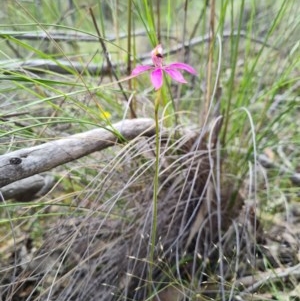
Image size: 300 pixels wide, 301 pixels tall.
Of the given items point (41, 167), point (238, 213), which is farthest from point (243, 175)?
point (41, 167)

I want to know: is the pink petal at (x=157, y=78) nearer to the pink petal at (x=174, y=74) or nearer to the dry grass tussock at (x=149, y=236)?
the pink petal at (x=174, y=74)

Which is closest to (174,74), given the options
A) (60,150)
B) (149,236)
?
(60,150)

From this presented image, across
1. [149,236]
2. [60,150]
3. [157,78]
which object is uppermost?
[157,78]

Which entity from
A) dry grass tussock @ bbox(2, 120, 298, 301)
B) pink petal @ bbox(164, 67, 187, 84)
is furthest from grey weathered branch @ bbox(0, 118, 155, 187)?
pink petal @ bbox(164, 67, 187, 84)

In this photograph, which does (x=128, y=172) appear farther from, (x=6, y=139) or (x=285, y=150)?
(x=285, y=150)

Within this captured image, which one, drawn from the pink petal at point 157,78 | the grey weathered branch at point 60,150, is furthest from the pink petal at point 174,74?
the grey weathered branch at point 60,150

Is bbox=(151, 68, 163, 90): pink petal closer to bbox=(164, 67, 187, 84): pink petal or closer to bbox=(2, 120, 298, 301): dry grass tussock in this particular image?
bbox=(164, 67, 187, 84): pink petal

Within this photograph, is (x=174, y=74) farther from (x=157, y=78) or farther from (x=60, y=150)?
(x=60, y=150)
